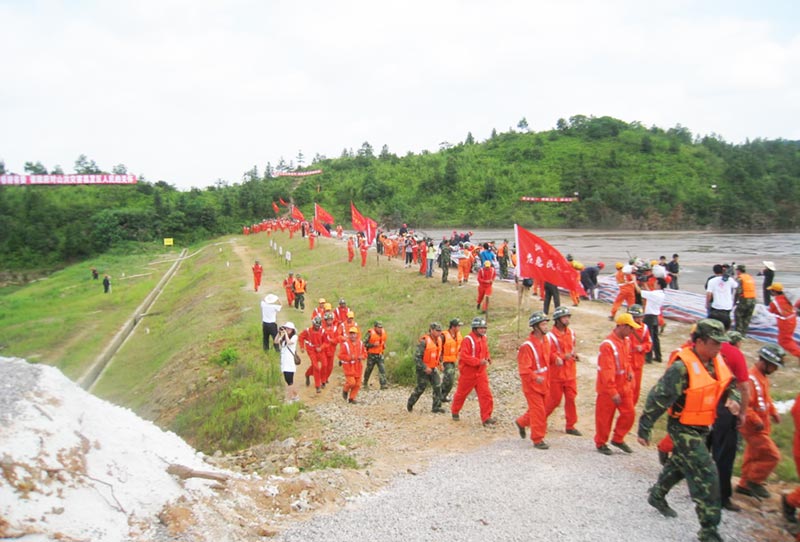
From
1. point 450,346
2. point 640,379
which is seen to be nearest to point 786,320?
point 640,379

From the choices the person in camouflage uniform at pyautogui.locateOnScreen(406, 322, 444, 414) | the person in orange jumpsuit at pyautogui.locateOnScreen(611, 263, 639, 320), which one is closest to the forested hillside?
the person in orange jumpsuit at pyautogui.locateOnScreen(611, 263, 639, 320)

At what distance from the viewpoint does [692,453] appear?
455 centimetres

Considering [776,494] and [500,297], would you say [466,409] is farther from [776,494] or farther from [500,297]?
[500,297]

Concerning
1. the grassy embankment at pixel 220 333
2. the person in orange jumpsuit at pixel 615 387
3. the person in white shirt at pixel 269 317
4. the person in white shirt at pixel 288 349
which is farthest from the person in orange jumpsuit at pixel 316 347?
the person in orange jumpsuit at pixel 615 387

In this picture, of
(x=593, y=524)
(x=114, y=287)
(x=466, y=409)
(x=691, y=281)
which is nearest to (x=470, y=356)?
(x=466, y=409)

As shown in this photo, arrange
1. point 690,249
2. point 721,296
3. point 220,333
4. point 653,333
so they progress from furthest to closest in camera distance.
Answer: point 690,249
point 220,333
point 721,296
point 653,333

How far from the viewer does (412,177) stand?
67.9 m

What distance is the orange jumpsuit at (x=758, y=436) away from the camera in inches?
212

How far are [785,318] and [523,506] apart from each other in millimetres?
6731

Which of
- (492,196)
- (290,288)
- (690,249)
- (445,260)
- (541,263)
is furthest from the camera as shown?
(492,196)

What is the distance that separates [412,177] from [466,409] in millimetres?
60135

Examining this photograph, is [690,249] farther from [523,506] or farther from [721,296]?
[523,506]

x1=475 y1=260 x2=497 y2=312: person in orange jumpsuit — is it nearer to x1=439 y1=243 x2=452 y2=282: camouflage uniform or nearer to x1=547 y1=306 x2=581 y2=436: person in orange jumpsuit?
x1=439 y1=243 x2=452 y2=282: camouflage uniform

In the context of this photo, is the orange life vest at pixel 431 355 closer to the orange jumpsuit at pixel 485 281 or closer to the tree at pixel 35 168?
the orange jumpsuit at pixel 485 281
